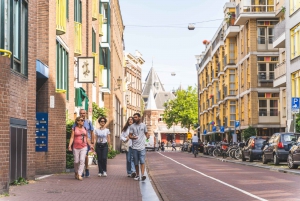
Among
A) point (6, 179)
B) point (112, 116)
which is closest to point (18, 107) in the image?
point (6, 179)

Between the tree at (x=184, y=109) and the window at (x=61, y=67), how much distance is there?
88.0 metres

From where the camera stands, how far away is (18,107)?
52.0ft

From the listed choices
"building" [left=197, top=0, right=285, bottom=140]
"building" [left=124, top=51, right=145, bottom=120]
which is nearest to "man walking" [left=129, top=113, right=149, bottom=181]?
"building" [left=197, top=0, right=285, bottom=140]

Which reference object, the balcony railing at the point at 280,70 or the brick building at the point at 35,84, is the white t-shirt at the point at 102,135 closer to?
the brick building at the point at 35,84

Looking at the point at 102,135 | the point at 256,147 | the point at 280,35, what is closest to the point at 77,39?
the point at 102,135

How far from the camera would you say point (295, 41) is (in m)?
40.0

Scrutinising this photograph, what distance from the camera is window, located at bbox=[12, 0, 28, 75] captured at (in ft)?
51.7

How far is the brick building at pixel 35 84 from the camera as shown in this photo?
46.9 feet

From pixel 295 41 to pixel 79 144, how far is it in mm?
25077

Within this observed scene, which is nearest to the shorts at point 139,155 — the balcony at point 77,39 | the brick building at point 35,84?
the brick building at point 35,84

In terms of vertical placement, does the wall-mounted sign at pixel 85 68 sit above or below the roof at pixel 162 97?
below

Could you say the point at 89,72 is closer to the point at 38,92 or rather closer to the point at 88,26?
the point at 88,26

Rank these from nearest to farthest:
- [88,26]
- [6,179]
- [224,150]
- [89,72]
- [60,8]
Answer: [6,179], [60,8], [89,72], [88,26], [224,150]

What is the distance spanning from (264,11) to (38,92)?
3946cm
